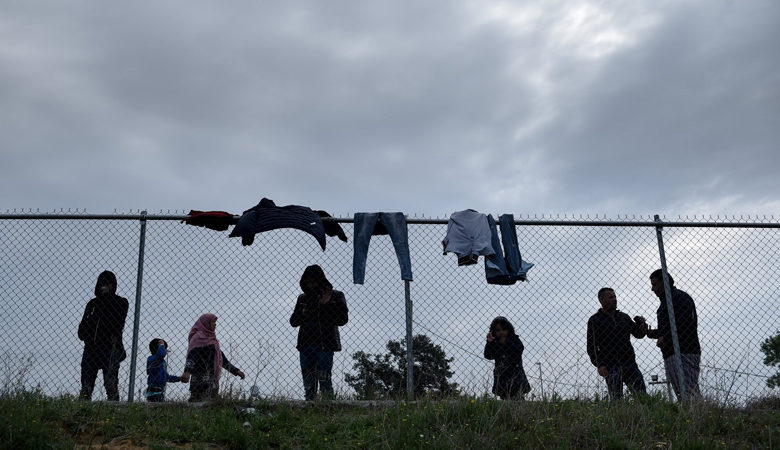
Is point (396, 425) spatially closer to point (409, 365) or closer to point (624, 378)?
point (409, 365)

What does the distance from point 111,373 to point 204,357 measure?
847 mm

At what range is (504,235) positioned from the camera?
730cm

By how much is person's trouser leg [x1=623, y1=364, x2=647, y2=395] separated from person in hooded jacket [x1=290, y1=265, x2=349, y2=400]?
8.84ft

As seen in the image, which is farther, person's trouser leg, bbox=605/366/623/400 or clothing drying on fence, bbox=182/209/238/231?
clothing drying on fence, bbox=182/209/238/231

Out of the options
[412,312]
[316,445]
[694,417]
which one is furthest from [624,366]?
[316,445]

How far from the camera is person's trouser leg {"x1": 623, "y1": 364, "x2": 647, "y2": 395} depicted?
6883 millimetres

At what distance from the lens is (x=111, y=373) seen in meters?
6.70

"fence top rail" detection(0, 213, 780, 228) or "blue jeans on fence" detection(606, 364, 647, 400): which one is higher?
"fence top rail" detection(0, 213, 780, 228)

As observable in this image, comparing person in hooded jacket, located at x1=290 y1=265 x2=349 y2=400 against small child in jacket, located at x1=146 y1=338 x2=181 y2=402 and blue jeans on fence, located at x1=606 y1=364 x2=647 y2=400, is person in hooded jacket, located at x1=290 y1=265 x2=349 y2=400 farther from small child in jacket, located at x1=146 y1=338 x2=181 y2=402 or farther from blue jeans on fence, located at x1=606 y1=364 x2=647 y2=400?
blue jeans on fence, located at x1=606 y1=364 x2=647 y2=400

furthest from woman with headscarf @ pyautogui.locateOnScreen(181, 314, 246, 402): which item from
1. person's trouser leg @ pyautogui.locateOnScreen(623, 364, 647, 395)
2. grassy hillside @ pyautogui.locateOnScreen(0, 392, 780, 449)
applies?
person's trouser leg @ pyautogui.locateOnScreen(623, 364, 647, 395)

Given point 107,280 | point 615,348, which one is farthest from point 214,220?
point 615,348

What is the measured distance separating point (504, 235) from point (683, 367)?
204cm

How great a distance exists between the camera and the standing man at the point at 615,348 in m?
6.93

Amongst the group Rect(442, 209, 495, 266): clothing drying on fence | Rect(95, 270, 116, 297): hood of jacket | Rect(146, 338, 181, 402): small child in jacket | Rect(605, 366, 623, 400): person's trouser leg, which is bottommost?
Rect(605, 366, 623, 400): person's trouser leg
